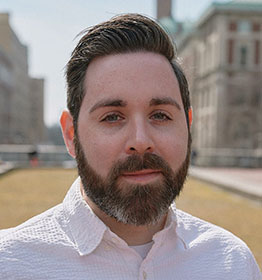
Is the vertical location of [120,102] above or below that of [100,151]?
above

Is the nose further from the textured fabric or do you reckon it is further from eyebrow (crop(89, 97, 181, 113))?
the textured fabric

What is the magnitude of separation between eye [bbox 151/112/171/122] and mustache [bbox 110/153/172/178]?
0.55ft

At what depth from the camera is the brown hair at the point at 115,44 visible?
1834 mm

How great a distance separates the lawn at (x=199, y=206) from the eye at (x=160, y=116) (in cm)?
503

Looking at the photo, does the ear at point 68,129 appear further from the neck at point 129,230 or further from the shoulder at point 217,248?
the shoulder at point 217,248

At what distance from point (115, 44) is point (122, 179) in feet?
1.74

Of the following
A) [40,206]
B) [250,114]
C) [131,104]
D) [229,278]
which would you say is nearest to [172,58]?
[131,104]

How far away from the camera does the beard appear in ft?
5.67

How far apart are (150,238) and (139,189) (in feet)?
0.86

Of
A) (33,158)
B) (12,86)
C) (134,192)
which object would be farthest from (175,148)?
(12,86)

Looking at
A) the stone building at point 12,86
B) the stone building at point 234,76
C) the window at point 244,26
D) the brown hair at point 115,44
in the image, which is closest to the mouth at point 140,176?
the brown hair at point 115,44

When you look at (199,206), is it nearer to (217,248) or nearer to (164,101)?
(217,248)

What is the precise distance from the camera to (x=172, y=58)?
6.59ft

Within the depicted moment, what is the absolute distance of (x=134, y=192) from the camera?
1.74m
